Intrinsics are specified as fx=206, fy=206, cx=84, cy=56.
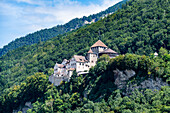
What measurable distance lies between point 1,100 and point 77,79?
41666 mm

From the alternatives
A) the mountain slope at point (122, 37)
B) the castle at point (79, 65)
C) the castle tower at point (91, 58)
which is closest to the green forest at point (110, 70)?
the mountain slope at point (122, 37)

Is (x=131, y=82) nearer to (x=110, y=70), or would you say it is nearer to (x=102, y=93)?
(x=110, y=70)

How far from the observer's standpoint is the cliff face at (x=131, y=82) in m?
42.4

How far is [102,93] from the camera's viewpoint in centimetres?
4900

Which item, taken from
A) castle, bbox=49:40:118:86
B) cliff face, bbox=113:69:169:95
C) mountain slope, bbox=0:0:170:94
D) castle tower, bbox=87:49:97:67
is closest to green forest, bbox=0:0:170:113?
mountain slope, bbox=0:0:170:94

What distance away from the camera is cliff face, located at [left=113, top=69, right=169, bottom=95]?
139ft

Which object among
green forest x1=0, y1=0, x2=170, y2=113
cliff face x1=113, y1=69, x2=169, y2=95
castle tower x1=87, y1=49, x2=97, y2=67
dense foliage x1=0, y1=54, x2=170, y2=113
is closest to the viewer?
dense foliage x1=0, y1=54, x2=170, y2=113

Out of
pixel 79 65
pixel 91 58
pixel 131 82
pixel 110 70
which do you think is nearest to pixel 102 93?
pixel 110 70

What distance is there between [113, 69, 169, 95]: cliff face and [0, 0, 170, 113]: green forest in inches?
25.9

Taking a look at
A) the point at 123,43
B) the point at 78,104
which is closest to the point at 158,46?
the point at 123,43

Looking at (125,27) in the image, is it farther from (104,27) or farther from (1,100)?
(1,100)

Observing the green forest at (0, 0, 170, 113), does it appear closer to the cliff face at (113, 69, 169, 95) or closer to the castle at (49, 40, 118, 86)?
the cliff face at (113, 69, 169, 95)

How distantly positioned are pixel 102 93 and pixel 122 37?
49261 millimetres

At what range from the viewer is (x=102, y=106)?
4534 cm
